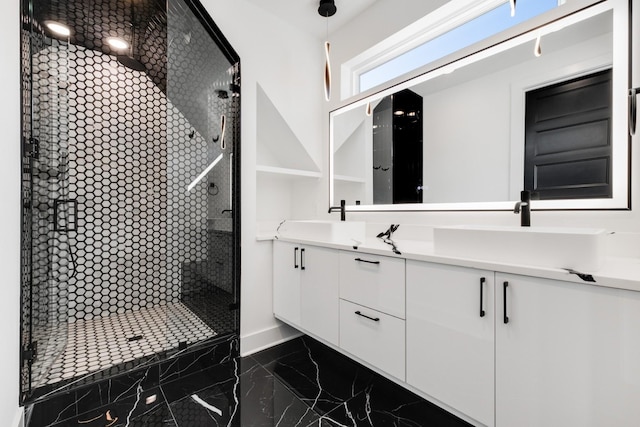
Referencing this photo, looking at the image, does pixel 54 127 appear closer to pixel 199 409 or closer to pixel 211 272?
pixel 211 272

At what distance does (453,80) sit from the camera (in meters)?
1.80

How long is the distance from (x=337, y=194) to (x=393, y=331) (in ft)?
4.33

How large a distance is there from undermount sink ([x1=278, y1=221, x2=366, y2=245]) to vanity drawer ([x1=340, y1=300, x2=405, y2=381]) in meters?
0.41

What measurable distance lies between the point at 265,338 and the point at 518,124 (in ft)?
6.93

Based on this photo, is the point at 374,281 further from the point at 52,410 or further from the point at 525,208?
the point at 52,410

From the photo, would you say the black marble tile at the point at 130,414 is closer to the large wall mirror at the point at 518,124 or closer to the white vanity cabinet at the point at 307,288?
the white vanity cabinet at the point at 307,288

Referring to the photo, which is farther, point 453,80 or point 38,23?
point 453,80

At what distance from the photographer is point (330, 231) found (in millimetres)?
1893

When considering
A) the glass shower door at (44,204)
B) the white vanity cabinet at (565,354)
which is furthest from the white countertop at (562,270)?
the glass shower door at (44,204)

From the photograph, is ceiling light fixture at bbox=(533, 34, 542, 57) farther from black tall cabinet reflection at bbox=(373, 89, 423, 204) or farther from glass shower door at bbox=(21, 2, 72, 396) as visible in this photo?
glass shower door at bbox=(21, 2, 72, 396)

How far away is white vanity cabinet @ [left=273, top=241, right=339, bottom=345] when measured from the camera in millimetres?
1769

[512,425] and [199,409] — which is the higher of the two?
[512,425]
